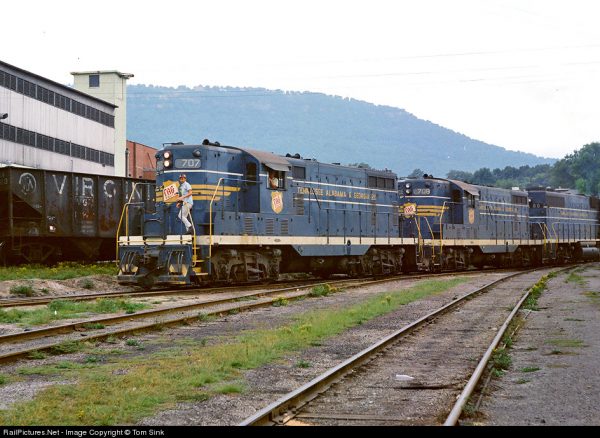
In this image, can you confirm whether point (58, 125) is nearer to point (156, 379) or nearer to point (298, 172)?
point (298, 172)

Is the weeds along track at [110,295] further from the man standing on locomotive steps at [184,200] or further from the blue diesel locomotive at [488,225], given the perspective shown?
the blue diesel locomotive at [488,225]

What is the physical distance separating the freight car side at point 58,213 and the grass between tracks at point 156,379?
14933 millimetres

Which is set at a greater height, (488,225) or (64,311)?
(488,225)

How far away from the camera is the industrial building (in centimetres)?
3747

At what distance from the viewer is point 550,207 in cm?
4169

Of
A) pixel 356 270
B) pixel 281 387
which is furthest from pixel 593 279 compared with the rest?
pixel 281 387

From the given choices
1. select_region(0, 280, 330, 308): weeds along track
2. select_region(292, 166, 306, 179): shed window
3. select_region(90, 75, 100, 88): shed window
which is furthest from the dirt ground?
select_region(90, 75, 100, 88): shed window

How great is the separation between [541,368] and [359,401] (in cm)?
296

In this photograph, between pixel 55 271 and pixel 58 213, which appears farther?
pixel 58 213

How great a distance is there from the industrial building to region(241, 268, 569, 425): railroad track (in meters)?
26.8

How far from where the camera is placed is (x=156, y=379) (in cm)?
786

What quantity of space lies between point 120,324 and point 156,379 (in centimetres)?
527

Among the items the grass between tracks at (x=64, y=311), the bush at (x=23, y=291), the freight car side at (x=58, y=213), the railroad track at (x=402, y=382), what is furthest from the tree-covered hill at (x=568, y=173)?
the railroad track at (x=402, y=382)

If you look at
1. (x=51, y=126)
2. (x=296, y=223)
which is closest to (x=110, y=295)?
(x=296, y=223)
